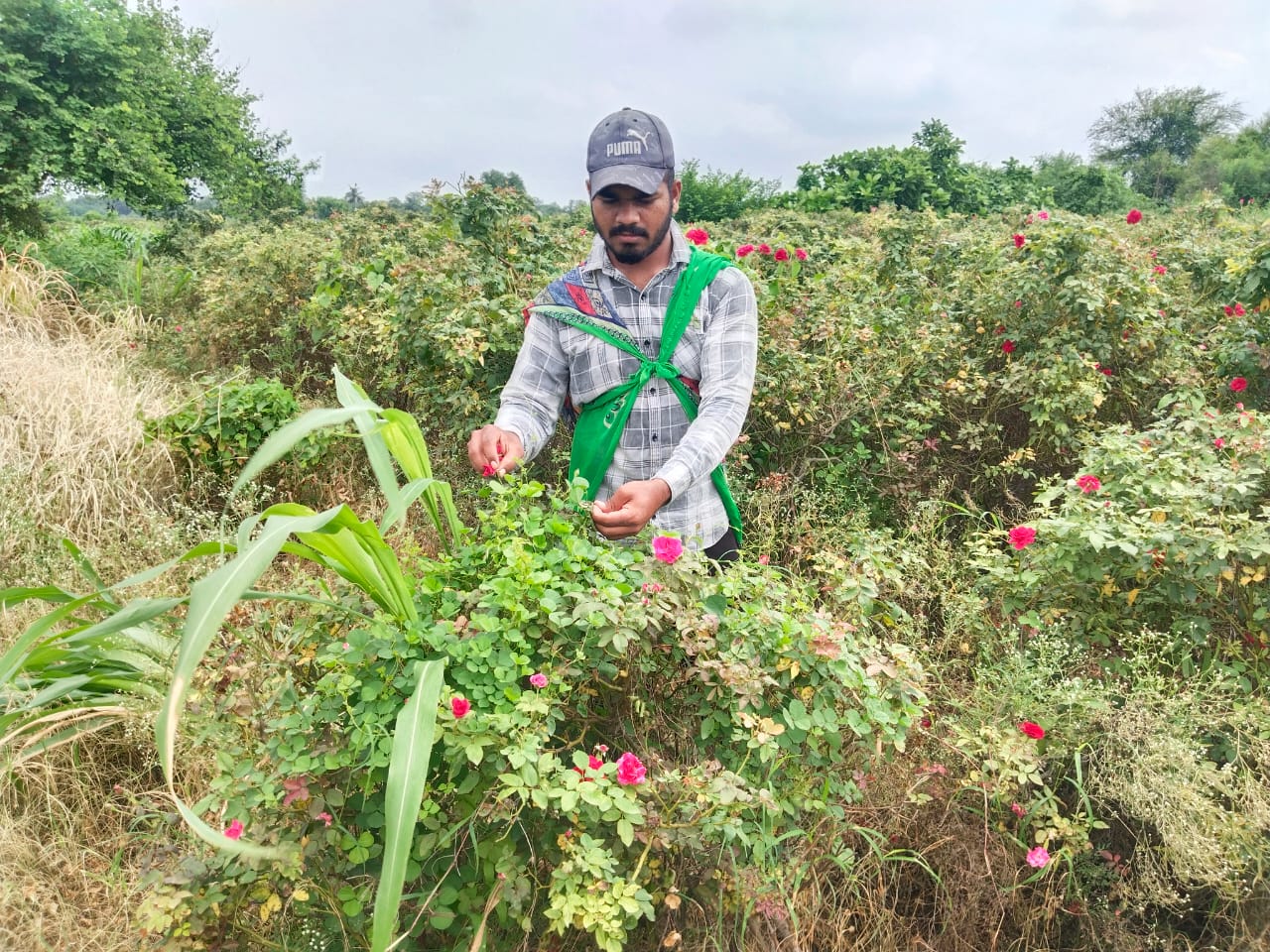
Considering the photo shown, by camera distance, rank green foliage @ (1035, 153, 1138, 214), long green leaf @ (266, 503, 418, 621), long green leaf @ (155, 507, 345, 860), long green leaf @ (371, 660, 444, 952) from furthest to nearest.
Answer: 1. green foliage @ (1035, 153, 1138, 214)
2. long green leaf @ (266, 503, 418, 621)
3. long green leaf @ (371, 660, 444, 952)
4. long green leaf @ (155, 507, 345, 860)

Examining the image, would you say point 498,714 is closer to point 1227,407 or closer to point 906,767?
point 906,767

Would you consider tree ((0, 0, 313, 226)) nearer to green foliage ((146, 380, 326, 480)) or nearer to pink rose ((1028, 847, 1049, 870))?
green foliage ((146, 380, 326, 480))

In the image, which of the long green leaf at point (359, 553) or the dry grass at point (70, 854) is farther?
the dry grass at point (70, 854)

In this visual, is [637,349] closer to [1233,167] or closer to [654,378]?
[654,378]

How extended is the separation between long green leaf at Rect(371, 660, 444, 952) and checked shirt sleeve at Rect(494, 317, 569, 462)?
0.96 metres

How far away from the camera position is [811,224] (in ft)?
27.2

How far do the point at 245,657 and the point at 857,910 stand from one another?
1417 millimetres

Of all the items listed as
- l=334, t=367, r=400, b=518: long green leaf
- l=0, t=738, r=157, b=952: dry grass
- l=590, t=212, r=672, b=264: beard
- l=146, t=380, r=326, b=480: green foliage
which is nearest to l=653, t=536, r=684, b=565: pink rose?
l=334, t=367, r=400, b=518: long green leaf

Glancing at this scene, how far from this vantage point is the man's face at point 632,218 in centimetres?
185

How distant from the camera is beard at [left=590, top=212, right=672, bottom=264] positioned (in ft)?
6.17

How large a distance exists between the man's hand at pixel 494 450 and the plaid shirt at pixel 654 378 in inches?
4.1

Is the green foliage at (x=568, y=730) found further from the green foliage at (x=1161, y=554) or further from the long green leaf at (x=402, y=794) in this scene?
the green foliage at (x=1161, y=554)

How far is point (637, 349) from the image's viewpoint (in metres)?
1.97

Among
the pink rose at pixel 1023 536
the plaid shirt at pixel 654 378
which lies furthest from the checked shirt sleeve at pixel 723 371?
the pink rose at pixel 1023 536
